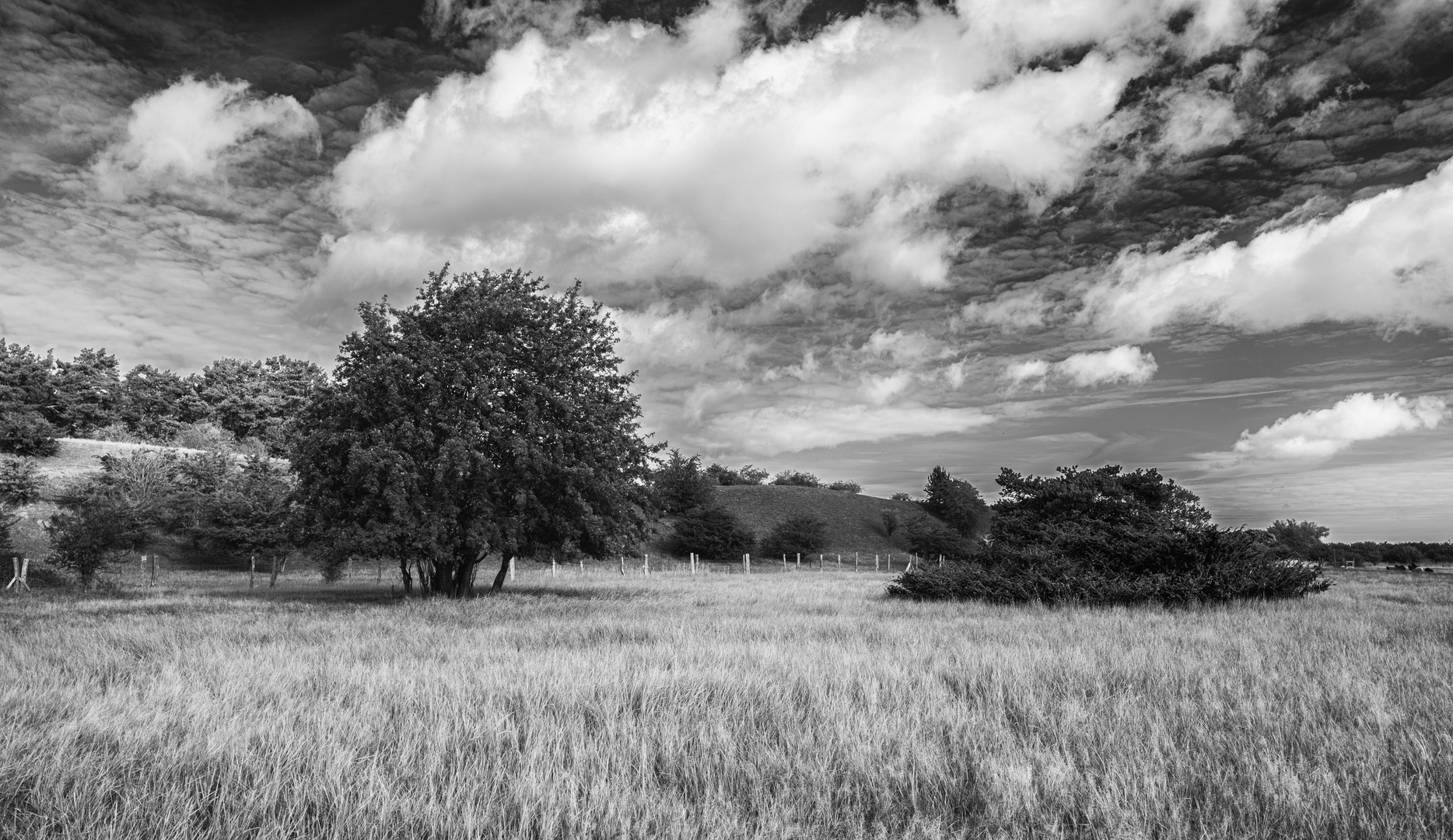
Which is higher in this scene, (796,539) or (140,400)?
(140,400)

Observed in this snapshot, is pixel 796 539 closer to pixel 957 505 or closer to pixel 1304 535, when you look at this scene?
pixel 957 505

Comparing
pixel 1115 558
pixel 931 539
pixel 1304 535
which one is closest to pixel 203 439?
pixel 931 539

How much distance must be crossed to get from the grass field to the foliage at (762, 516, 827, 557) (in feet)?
202

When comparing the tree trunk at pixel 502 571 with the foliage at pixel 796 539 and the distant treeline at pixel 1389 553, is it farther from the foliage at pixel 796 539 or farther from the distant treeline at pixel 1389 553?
the distant treeline at pixel 1389 553

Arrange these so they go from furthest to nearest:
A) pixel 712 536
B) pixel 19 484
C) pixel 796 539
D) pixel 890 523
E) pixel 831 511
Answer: pixel 831 511 → pixel 890 523 → pixel 796 539 → pixel 712 536 → pixel 19 484

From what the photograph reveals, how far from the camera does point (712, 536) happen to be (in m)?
70.0

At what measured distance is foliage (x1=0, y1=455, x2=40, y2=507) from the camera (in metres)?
50.9

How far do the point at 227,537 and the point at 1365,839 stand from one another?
55.8 metres

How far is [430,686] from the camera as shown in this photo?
760cm

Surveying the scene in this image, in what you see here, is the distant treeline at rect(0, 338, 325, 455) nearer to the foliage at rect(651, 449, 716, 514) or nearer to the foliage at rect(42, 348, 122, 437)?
the foliage at rect(42, 348, 122, 437)

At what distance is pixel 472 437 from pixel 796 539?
55122mm

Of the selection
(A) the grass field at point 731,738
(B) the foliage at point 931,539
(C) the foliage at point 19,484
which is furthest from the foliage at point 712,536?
(A) the grass field at point 731,738

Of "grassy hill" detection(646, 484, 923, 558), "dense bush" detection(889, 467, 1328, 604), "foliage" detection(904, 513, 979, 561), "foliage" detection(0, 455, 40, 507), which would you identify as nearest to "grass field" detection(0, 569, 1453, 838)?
"dense bush" detection(889, 467, 1328, 604)

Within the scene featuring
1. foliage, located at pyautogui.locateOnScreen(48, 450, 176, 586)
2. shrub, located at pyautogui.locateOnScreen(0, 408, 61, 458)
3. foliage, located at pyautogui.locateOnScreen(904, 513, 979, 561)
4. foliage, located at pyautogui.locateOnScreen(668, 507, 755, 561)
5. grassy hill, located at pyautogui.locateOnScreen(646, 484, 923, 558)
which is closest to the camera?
foliage, located at pyautogui.locateOnScreen(48, 450, 176, 586)
